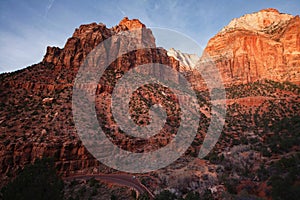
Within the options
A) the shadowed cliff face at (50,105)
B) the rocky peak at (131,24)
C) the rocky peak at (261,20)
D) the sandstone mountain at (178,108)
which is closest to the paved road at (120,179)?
the sandstone mountain at (178,108)

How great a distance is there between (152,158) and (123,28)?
136 ft

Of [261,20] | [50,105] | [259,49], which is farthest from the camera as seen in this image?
[261,20]

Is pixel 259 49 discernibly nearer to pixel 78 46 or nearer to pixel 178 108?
pixel 178 108

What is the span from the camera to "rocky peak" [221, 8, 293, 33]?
61978mm

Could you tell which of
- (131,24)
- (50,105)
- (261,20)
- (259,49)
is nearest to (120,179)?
(50,105)

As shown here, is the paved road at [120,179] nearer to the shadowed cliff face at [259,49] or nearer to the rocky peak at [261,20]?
the shadowed cliff face at [259,49]

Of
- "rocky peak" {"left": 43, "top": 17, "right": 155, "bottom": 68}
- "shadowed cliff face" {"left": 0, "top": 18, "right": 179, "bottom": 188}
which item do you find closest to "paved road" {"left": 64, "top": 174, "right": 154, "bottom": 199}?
"shadowed cliff face" {"left": 0, "top": 18, "right": 179, "bottom": 188}

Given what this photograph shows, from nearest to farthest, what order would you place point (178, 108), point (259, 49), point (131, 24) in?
point (178, 108) < point (259, 49) < point (131, 24)

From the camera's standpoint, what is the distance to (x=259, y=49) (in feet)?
179

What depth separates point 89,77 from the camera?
3541 centimetres

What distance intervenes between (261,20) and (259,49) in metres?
17.9

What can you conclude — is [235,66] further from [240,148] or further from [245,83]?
[240,148]

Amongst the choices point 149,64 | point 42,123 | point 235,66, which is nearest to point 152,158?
point 42,123

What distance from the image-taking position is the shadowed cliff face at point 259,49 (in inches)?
1917
